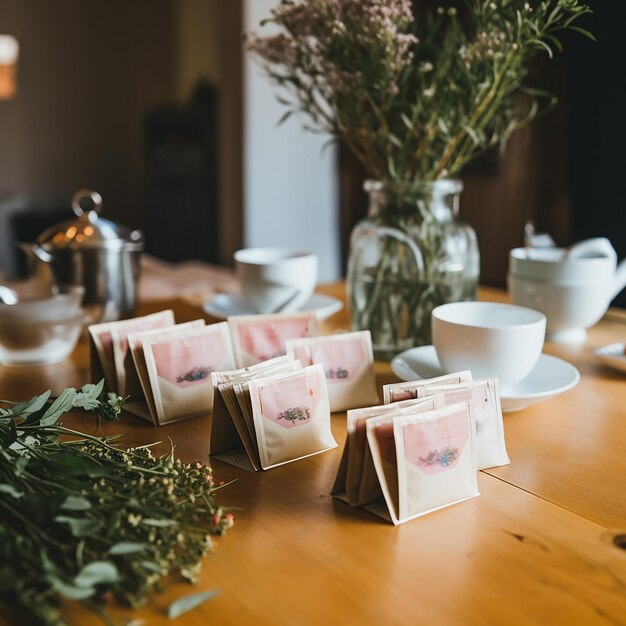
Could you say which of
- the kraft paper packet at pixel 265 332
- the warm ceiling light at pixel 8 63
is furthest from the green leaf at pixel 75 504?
the warm ceiling light at pixel 8 63

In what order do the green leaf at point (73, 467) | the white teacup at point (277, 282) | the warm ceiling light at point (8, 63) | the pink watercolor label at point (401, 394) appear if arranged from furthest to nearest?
the warm ceiling light at point (8, 63) → the white teacup at point (277, 282) → the pink watercolor label at point (401, 394) → the green leaf at point (73, 467)

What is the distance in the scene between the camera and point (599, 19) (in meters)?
2.70

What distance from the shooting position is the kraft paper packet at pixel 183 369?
88 centimetres

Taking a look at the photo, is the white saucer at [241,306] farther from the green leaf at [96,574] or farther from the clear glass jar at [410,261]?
the green leaf at [96,574]

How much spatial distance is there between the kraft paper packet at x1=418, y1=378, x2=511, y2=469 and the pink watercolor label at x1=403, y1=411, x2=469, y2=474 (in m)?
0.05

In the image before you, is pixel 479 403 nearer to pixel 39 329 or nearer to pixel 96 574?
pixel 96 574

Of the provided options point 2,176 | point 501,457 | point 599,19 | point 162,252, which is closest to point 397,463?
point 501,457

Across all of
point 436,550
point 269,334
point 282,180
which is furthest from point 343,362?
point 282,180

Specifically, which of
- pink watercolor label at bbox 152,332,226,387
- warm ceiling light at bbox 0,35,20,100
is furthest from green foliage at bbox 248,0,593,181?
warm ceiling light at bbox 0,35,20,100

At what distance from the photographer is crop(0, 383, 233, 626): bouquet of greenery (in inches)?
20.4

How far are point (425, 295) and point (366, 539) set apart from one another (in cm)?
59

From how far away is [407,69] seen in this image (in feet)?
3.59

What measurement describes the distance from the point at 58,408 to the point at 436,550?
40cm

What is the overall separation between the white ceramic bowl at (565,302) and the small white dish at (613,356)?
3.4 inches
